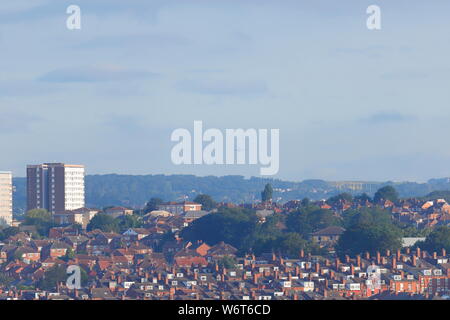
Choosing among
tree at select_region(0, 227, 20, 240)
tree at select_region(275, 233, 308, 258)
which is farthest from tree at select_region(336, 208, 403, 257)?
tree at select_region(0, 227, 20, 240)

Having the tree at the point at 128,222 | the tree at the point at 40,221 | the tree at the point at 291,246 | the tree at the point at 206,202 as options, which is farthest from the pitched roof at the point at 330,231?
the tree at the point at 206,202

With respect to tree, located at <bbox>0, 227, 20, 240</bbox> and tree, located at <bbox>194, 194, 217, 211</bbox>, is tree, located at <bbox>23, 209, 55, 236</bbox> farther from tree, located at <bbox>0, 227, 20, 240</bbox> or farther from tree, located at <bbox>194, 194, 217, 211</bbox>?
tree, located at <bbox>194, 194, 217, 211</bbox>

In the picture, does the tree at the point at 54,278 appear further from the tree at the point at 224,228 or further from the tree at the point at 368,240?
the tree at the point at 224,228

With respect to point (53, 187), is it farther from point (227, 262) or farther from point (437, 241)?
point (227, 262)
